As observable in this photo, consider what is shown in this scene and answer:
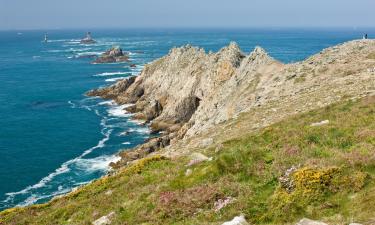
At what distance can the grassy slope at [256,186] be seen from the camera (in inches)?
635

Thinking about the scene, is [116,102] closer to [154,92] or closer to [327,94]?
[154,92]

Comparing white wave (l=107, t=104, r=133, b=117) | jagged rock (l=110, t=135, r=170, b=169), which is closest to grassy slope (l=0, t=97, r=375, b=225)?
jagged rock (l=110, t=135, r=170, b=169)

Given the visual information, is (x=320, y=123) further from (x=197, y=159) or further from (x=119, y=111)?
(x=119, y=111)

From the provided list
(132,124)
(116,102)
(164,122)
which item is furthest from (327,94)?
(116,102)

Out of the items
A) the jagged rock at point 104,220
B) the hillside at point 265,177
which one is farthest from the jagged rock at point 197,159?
the jagged rock at point 104,220

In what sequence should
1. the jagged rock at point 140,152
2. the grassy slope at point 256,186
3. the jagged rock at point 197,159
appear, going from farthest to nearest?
the jagged rock at point 140,152 → the jagged rock at point 197,159 → the grassy slope at point 256,186

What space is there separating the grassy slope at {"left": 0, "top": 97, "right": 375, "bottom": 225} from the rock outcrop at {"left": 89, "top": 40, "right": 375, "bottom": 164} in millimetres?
11645

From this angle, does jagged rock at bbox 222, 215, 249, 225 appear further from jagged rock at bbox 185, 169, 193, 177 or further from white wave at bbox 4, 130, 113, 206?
white wave at bbox 4, 130, 113, 206

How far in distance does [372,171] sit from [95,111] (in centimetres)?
8931

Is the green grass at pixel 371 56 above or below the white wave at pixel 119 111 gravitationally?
above

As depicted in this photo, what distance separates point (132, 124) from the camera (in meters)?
89.0

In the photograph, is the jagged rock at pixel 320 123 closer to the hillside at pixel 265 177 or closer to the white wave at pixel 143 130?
the hillside at pixel 265 177

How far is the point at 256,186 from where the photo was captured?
1828 centimetres

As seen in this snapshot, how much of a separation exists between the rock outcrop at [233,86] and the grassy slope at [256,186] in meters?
11.6
